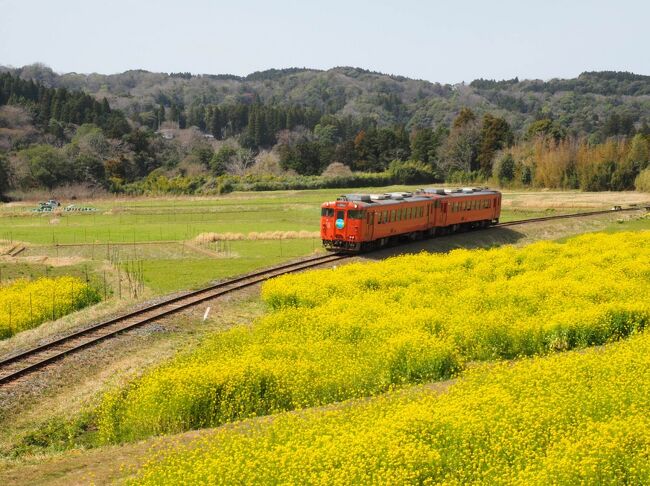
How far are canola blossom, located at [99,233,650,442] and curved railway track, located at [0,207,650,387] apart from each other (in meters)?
3.10

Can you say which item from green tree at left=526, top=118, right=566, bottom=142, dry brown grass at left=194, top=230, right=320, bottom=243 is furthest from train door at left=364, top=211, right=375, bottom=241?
green tree at left=526, top=118, right=566, bottom=142

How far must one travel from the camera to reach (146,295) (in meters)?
28.7

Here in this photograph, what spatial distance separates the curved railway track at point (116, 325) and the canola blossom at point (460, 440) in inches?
322

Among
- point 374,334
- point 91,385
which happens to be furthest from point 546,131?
point 91,385

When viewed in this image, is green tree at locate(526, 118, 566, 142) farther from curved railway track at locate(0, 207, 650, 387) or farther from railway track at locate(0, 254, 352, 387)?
railway track at locate(0, 254, 352, 387)

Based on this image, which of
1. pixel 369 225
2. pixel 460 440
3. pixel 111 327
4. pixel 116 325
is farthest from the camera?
pixel 369 225

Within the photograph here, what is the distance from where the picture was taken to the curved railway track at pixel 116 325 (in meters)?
18.5

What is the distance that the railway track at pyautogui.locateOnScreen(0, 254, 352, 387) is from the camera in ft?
60.6

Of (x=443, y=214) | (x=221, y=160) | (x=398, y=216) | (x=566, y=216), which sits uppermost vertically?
(x=221, y=160)

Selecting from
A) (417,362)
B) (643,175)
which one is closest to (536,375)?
(417,362)

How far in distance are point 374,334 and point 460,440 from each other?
7813mm

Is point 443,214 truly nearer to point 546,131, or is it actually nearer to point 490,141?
point 490,141

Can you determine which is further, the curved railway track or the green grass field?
the green grass field

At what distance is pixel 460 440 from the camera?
10773 mm
